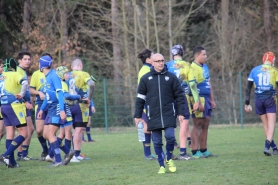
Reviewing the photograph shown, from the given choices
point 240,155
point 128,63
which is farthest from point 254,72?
point 128,63

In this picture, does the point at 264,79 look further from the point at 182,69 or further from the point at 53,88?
the point at 53,88

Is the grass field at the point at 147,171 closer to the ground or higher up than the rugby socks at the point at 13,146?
closer to the ground

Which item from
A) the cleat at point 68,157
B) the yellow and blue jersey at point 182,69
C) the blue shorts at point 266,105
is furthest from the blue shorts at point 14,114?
the blue shorts at point 266,105

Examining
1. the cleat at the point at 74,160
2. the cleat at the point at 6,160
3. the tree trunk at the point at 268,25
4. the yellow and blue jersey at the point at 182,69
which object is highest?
the tree trunk at the point at 268,25

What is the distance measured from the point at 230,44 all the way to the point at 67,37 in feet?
28.5

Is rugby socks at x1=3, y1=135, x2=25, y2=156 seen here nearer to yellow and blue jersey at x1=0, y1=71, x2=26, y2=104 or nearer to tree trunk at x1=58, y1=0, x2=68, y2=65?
yellow and blue jersey at x1=0, y1=71, x2=26, y2=104

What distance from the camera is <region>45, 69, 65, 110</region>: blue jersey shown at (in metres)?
11.2

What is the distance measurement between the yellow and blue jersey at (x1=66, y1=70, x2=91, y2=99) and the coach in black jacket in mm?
2926

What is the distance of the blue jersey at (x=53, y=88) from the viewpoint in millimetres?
11172

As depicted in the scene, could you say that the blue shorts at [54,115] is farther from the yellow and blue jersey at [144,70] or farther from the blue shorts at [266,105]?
the blue shorts at [266,105]

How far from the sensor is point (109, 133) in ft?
81.2

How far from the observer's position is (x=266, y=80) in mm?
12539

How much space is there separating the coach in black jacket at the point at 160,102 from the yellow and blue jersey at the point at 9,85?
9.53 feet

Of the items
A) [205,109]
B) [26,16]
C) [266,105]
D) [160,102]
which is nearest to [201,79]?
[205,109]
